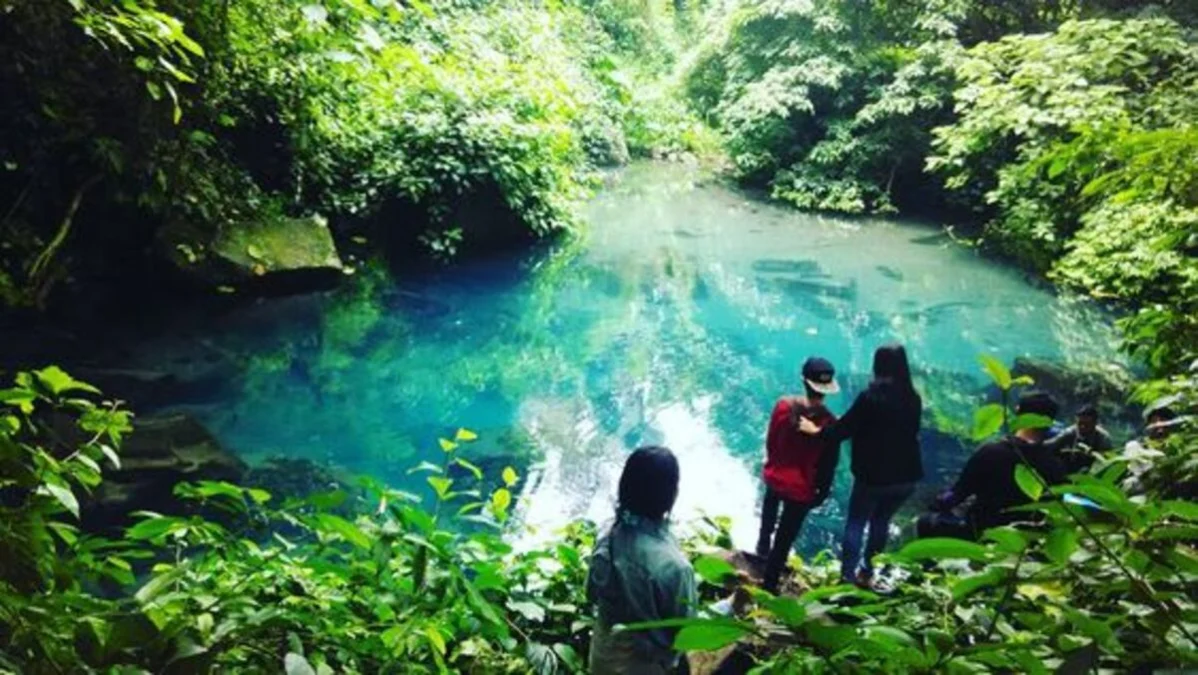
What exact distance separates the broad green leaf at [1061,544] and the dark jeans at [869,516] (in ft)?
11.0

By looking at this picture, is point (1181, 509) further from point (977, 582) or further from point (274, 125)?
point (274, 125)

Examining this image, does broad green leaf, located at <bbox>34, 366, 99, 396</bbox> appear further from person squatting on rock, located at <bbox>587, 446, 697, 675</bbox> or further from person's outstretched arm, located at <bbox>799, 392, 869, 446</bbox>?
person's outstretched arm, located at <bbox>799, 392, 869, 446</bbox>

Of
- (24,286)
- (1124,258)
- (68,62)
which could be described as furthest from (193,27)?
(1124,258)

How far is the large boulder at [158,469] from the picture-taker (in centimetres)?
514

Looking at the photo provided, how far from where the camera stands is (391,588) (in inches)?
101

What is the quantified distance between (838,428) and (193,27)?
7.08 meters

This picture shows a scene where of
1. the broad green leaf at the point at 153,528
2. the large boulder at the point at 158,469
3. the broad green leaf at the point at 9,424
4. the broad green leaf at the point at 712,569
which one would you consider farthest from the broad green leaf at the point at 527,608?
the large boulder at the point at 158,469

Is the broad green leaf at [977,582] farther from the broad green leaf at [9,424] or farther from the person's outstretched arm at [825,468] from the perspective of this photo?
the person's outstretched arm at [825,468]

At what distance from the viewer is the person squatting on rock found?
267cm

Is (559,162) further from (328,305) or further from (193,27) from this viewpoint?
(193,27)

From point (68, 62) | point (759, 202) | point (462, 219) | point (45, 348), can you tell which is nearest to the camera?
point (68, 62)

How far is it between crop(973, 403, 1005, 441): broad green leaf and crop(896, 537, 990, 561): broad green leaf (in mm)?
193

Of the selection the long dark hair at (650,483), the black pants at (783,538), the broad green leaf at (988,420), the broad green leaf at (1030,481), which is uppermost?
the broad green leaf at (988,420)

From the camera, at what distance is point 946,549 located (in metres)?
0.98
